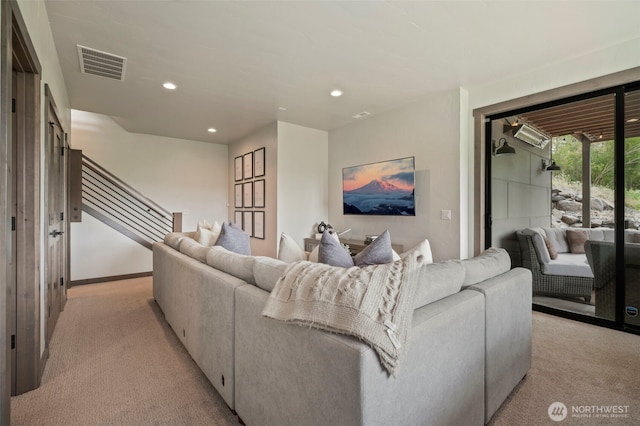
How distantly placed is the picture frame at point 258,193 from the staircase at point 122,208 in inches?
50.8

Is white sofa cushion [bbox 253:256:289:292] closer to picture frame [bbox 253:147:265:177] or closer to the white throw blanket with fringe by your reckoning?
the white throw blanket with fringe

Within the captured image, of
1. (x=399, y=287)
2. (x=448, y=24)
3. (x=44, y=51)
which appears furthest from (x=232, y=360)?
(x=448, y=24)

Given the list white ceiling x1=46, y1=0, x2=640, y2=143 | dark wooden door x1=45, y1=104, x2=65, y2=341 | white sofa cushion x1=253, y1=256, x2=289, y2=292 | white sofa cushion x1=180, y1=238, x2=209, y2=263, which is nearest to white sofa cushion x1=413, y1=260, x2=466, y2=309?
white sofa cushion x1=253, y1=256, x2=289, y2=292

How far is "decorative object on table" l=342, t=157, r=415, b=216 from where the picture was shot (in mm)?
4180

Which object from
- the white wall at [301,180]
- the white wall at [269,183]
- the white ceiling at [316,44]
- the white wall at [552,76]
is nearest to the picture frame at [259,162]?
the white wall at [269,183]

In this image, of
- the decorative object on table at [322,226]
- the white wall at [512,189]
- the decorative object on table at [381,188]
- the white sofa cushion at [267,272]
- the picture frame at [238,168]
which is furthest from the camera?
the picture frame at [238,168]

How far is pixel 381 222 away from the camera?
184 inches

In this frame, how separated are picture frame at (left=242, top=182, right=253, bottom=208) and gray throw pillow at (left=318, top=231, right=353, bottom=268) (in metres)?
4.26

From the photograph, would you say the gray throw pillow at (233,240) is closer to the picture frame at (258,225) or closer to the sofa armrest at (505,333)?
the sofa armrest at (505,333)

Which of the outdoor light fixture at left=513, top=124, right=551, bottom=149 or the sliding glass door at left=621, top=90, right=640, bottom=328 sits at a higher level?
the outdoor light fixture at left=513, top=124, right=551, bottom=149

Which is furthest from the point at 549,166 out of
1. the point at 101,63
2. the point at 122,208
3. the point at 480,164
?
the point at 122,208

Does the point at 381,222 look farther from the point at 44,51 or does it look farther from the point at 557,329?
the point at 44,51

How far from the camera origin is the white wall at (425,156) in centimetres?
374

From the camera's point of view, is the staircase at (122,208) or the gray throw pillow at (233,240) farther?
the staircase at (122,208)
